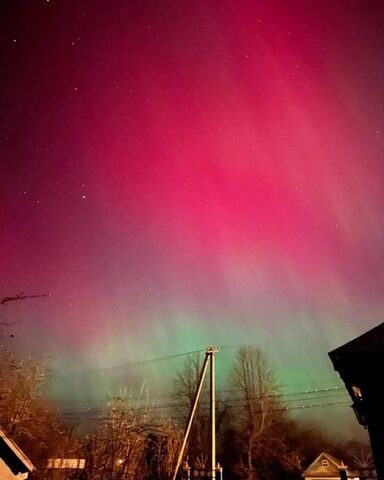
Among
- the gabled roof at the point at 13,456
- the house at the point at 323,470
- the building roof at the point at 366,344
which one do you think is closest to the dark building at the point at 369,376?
the building roof at the point at 366,344

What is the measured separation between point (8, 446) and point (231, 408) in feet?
126

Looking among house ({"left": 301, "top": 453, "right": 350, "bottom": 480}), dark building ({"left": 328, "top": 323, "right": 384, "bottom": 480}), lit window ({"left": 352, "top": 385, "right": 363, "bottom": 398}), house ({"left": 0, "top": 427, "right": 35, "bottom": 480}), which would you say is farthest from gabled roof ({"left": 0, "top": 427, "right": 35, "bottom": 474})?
house ({"left": 301, "top": 453, "right": 350, "bottom": 480})

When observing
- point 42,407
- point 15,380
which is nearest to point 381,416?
point 15,380

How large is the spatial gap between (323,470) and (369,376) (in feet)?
135

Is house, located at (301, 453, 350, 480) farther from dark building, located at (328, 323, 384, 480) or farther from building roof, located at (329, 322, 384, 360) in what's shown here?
building roof, located at (329, 322, 384, 360)

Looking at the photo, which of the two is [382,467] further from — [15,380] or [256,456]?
[256,456]

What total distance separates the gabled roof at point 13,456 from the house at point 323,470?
126 feet

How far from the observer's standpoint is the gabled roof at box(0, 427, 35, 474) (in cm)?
1293

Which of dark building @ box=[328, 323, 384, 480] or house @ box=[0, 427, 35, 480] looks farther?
house @ box=[0, 427, 35, 480]

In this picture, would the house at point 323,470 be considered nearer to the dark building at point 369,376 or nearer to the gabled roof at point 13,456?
the dark building at point 369,376

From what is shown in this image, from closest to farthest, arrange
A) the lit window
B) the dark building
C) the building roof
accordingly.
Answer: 1. the dark building
2. the building roof
3. the lit window

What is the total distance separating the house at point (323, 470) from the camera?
42688mm

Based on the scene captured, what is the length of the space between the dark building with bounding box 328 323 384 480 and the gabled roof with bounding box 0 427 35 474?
11.2m

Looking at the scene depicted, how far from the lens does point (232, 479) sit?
43844 millimetres
